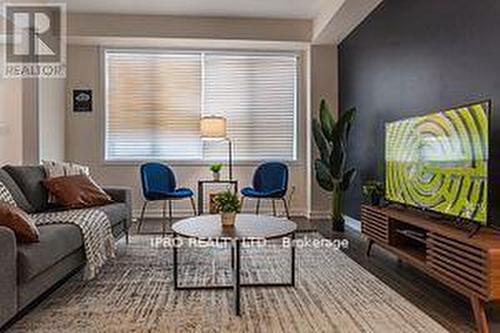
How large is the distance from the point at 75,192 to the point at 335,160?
2970 mm

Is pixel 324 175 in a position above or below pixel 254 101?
below

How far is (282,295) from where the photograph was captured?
300cm

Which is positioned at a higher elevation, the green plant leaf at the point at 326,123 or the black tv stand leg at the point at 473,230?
the green plant leaf at the point at 326,123

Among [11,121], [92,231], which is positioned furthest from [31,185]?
[11,121]

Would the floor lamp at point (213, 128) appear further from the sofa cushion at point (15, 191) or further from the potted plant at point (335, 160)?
the sofa cushion at point (15, 191)

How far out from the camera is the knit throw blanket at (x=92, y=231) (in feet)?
10.6

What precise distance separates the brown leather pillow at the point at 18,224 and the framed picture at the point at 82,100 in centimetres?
418

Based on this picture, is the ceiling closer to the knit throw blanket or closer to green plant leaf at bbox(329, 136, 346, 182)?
green plant leaf at bbox(329, 136, 346, 182)

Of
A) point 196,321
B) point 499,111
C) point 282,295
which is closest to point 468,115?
point 499,111

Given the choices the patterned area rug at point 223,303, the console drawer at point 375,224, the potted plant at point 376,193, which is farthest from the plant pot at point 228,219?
the potted plant at point 376,193

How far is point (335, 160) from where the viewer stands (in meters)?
5.38

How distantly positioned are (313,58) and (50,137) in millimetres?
3798

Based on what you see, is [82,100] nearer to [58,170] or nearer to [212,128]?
[212,128]

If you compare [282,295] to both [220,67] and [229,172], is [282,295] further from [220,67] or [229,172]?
[220,67]
